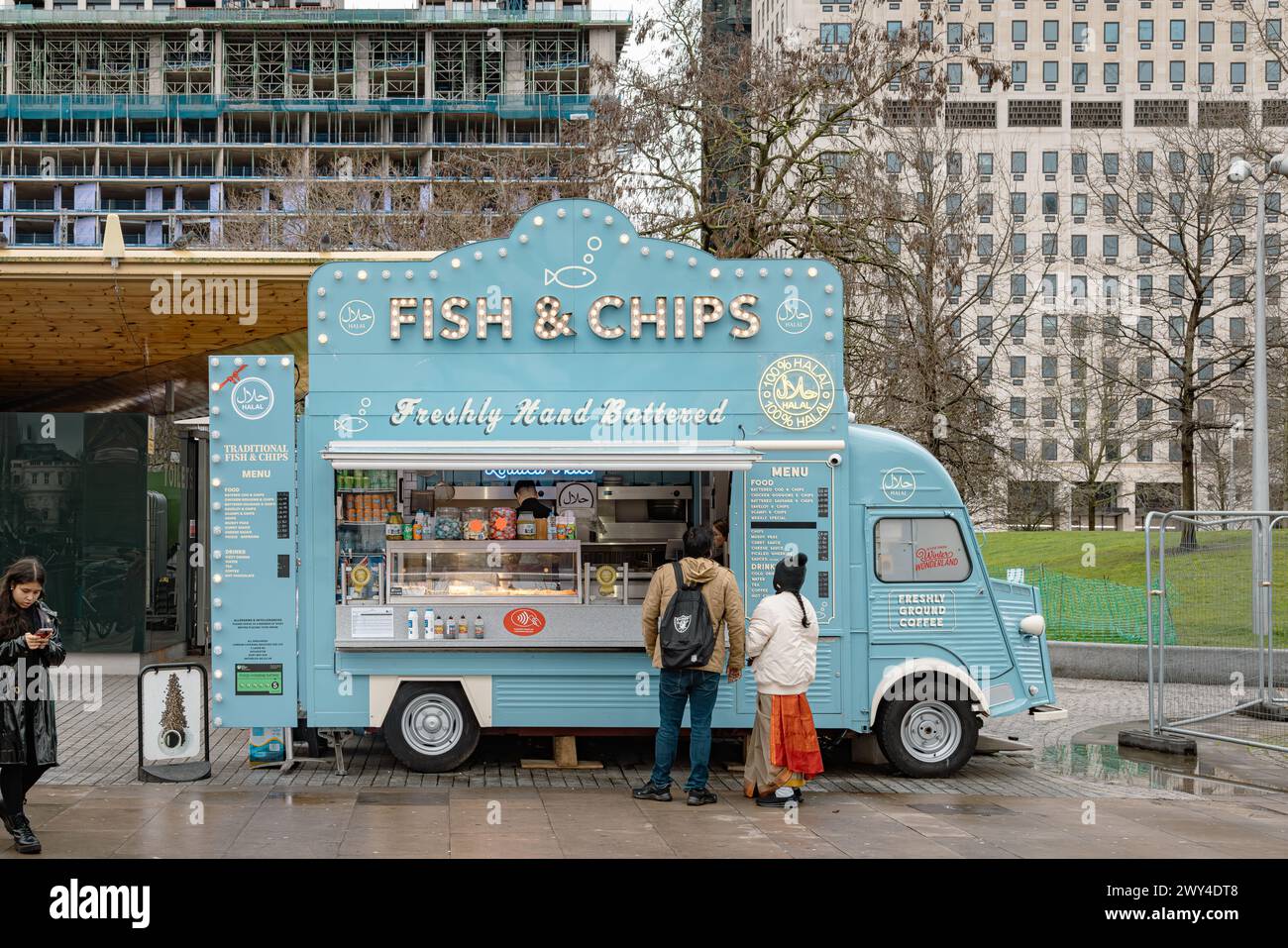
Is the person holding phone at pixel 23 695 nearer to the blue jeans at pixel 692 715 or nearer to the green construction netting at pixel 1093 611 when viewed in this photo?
the blue jeans at pixel 692 715

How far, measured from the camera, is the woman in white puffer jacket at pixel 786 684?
9.18m

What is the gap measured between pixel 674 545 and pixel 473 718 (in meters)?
2.28

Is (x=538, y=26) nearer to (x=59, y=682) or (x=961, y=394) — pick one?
(x=961, y=394)

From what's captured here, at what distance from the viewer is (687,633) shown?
9047 mm

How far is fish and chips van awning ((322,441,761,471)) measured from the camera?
980cm

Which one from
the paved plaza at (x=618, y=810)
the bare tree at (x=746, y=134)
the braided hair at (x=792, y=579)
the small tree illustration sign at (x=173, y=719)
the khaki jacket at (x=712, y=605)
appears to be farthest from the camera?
the bare tree at (x=746, y=134)

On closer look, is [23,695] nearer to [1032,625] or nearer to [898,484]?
[898,484]

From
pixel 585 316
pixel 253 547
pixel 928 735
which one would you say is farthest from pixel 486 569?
pixel 928 735

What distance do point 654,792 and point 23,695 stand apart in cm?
419

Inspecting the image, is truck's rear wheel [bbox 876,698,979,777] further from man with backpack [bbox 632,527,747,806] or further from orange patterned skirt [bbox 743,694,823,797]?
man with backpack [bbox 632,527,747,806]

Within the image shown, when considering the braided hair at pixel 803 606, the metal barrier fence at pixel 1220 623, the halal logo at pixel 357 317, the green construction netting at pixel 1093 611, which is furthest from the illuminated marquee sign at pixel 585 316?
the green construction netting at pixel 1093 611

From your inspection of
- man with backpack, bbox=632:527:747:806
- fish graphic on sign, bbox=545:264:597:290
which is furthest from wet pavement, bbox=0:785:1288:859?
fish graphic on sign, bbox=545:264:597:290
